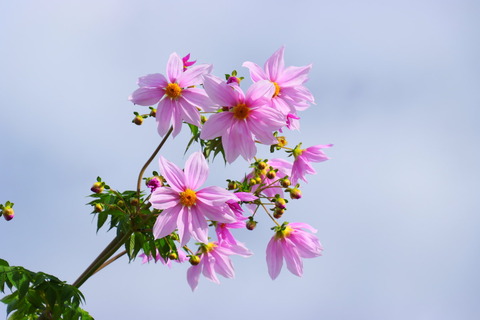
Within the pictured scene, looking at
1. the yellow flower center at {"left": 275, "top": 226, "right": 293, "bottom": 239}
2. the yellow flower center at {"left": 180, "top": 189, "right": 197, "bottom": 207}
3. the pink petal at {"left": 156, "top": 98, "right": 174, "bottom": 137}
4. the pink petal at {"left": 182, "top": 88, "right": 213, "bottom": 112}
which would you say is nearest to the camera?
the yellow flower center at {"left": 180, "top": 189, "right": 197, "bottom": 207}

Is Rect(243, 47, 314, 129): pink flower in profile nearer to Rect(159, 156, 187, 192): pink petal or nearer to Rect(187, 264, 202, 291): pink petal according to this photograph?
Rect(159, 156, 187, 192): pink petal

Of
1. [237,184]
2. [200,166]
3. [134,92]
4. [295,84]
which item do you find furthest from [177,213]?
[295,84]

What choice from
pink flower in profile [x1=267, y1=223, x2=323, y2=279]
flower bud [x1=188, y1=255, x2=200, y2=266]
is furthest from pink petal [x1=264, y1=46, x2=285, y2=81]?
flower bud [x1=188, y1=255, x2=200, y2=266]

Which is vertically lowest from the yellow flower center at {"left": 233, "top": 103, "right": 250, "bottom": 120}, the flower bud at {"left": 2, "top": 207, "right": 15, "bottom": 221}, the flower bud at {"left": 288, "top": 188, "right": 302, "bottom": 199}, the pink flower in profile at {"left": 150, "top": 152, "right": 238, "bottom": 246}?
the pink flower in profile at {"left": 150, "top": 152, "right": 238, "bottom": 246}

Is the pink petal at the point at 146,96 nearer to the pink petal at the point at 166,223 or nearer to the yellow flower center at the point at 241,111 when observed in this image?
the yellow flower center at the point at 241,111

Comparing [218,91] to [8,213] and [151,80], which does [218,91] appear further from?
[8,213]

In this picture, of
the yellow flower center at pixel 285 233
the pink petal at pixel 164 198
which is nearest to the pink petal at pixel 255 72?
the pink petal at pixel 164 198

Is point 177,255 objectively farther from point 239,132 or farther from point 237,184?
point 239,132

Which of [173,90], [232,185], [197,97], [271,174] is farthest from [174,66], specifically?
[271,174]
